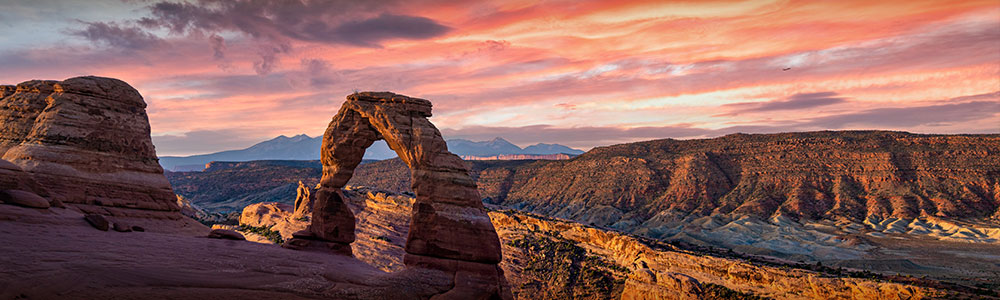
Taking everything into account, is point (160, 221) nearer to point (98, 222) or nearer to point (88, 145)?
point (88, 145)

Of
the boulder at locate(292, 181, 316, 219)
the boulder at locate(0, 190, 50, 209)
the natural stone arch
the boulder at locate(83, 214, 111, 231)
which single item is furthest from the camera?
the boulder at locate(292, 181, 316, 219)

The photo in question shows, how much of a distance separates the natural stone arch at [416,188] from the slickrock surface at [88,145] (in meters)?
9.97

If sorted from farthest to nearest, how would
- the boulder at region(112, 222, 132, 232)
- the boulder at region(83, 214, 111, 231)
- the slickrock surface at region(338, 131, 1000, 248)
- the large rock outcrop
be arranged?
the slickrock surface at region(338, 131, 1000, 248), the boulder at region(112, 222, 132, 232), the boulder at region(83, 214, 111, 231), the large rock outcrop

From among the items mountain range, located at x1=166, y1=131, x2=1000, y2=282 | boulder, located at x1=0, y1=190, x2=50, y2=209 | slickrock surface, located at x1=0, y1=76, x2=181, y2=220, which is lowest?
mountain range, located at x1=166, y1=131, x2=1000, y2=282

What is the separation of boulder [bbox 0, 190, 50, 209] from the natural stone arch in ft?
31.9

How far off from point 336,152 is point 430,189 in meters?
7.30

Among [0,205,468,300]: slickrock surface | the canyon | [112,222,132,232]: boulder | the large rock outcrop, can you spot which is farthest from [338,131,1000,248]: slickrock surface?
[112,222,132,232]: boulder

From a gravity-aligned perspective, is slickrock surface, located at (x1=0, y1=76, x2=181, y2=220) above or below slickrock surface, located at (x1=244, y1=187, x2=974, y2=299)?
above

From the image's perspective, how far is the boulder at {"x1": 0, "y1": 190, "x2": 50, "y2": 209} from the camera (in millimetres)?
20422

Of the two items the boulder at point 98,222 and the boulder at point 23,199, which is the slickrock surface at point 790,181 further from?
the boulder at point 23,199

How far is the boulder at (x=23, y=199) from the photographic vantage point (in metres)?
20.4

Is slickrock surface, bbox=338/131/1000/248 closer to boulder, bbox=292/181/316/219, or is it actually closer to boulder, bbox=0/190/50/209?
boulder, bbox=292/181/316/219

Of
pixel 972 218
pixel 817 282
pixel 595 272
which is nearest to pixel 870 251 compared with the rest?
pixel 972 218

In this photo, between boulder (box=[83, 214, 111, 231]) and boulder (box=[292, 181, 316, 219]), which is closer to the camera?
boulder (box=[83, 214, 111, 231])
